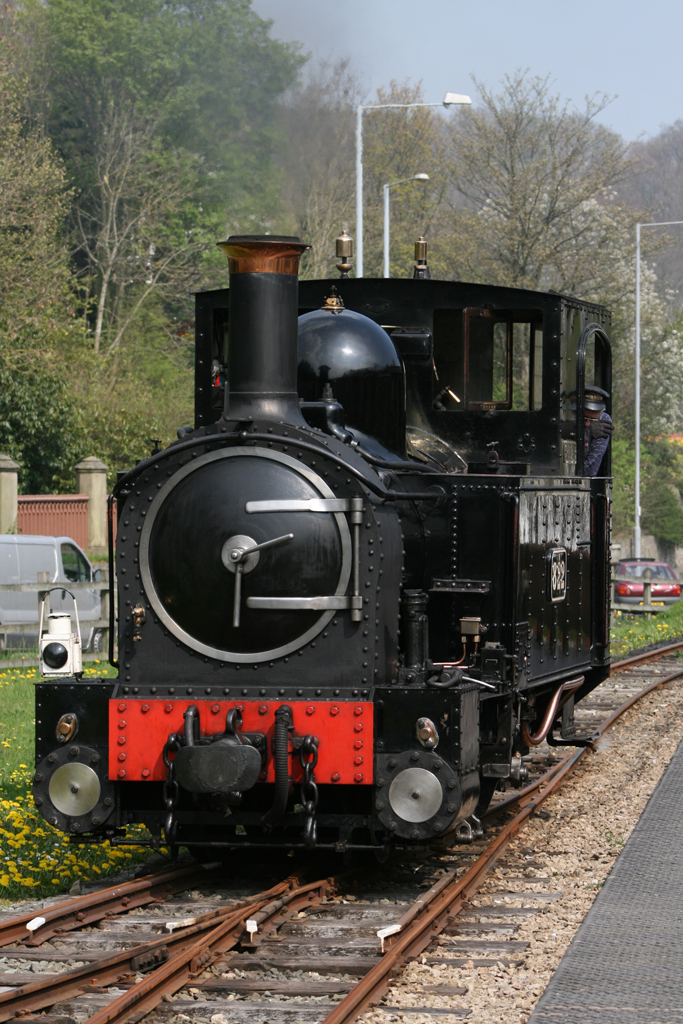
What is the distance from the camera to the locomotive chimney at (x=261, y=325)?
6008 millimetres

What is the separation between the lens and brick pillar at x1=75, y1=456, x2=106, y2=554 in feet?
89.1

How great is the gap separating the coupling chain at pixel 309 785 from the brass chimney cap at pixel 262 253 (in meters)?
2.12

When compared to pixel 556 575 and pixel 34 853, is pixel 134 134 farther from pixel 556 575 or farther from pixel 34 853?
pixel 34 853

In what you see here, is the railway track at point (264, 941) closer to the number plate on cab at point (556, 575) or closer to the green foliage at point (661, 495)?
the number plate on cab at point (556, 575)

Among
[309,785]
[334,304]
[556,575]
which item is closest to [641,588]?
[556,575]

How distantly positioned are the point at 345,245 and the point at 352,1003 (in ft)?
14.4

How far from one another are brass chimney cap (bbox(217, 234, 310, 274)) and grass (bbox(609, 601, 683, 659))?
12.4 metres

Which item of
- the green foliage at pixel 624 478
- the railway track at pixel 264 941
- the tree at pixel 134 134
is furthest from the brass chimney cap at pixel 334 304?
the green foliage at pixel 624 478

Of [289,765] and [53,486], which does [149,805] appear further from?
[53,486]

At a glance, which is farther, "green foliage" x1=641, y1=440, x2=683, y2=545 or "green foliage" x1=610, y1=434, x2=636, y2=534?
"green foliage" x1=641, y1=440, x2=683, y2=545

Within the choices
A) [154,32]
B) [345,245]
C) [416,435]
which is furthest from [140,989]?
[154,32]

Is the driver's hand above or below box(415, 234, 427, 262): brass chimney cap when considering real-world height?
below

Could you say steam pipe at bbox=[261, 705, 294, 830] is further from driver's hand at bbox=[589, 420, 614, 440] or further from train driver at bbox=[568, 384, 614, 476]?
driver's hand at bbox=[589, 420, 614, 440]

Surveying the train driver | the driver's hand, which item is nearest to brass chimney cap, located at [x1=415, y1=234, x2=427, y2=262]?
the train driver
